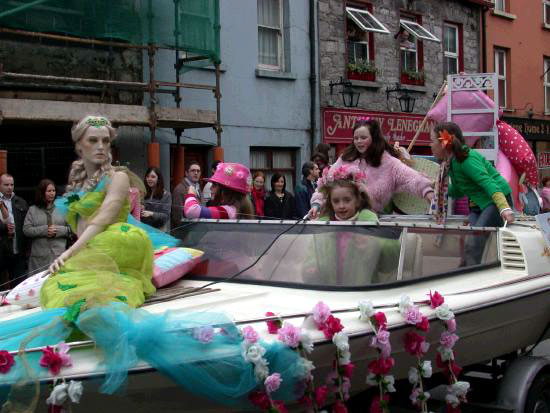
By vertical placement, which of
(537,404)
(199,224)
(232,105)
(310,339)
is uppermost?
(232,105)

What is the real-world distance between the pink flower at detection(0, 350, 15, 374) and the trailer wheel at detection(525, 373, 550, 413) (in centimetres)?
304

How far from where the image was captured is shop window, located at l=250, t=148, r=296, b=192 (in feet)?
53.9

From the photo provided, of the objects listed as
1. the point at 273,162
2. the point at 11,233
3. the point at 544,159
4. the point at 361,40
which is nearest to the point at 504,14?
the point at 544,159

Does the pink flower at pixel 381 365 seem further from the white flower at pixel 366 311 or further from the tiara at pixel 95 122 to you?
the tiara at pixel 95 122

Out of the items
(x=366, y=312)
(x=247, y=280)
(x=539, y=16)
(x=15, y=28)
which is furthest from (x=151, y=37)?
(x=539, y=16)

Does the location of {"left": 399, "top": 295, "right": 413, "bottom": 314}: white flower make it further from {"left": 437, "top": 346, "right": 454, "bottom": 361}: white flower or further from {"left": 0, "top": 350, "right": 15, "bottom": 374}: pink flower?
{"left": 0, "top": 350, "right": 15, "bottom": 374}: pink flower

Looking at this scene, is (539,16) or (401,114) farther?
(539,16)

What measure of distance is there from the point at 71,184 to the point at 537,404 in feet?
9.92

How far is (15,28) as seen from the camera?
39.5 feet

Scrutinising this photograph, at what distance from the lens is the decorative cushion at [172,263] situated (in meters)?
4.85

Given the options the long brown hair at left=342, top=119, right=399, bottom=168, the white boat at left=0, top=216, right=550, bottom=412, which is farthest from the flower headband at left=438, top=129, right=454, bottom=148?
the white boat at left=0, top=216, right=550, bottom=412

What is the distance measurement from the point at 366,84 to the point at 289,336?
15198mm

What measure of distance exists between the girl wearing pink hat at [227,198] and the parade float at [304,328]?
0.15 meters

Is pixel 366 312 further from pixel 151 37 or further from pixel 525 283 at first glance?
pixel 151 37
